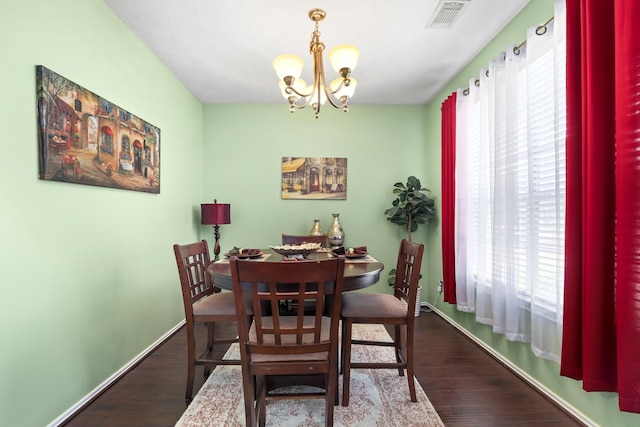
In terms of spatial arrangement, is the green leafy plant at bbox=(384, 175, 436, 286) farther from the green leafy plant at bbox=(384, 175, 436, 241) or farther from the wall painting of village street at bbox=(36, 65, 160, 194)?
the wall painting of village street at bbox=(36, 65, 160, 194)

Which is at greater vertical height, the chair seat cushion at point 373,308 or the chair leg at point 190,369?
the chair seat cushion at point 373,308

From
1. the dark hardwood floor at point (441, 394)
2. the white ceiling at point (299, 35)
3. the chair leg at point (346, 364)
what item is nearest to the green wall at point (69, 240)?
the dark hardwood floor at point (441, 394)

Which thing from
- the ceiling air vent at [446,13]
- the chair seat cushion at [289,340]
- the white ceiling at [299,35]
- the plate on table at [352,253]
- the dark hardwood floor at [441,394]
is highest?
the white ceiling at [299,35]

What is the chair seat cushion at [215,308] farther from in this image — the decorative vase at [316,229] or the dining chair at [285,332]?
the decorative vase at [316,229]

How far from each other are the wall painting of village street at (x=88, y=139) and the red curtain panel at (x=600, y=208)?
2.81 meters

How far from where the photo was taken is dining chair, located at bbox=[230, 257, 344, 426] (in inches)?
57.1

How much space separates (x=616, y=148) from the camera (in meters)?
1.45

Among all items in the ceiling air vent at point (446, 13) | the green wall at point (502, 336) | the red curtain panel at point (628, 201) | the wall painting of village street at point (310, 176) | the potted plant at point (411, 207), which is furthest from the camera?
the wall painting of village street at point (310, 176)

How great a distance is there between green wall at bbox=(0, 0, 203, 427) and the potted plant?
2.62 meters

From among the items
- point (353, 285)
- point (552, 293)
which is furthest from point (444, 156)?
point (353, 285)

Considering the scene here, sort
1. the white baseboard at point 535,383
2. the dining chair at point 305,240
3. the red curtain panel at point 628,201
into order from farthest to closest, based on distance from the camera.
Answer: the dining chair at point 305,240 → the white baseboard at point 535,383 → the red curtain panel at point 628,201

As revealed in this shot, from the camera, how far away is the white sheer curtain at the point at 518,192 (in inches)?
75.7

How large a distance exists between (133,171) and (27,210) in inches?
39.1

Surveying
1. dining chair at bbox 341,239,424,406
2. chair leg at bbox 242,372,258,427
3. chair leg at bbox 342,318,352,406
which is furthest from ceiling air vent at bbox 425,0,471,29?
chair leg at bbox 242,372,258,427
